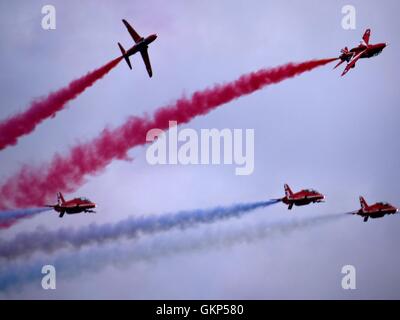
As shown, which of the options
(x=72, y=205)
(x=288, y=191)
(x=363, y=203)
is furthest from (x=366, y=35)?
(x=72, y=205)

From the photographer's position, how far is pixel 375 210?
217ft

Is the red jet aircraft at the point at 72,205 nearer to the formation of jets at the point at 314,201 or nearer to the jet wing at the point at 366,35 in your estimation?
the formation of jets at the point at 314,201

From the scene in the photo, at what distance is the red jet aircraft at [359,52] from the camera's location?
215 feet

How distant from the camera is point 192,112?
6431cm

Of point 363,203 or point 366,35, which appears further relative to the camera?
point 363,203

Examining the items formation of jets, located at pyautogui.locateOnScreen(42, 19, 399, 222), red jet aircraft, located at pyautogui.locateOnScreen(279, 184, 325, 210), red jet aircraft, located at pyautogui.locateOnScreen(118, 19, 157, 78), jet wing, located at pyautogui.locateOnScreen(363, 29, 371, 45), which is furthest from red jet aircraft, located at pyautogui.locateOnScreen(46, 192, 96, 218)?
jet wing, located at pyautogui.locateOnScreen(363, 29, 371, 45)

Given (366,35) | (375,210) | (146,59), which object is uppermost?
(366,35)

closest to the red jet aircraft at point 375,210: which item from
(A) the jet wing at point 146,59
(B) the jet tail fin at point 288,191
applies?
(B) the jet tail fin at point 288,191

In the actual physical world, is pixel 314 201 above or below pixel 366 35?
below

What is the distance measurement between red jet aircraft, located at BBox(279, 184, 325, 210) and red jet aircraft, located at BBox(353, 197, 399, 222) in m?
2.67

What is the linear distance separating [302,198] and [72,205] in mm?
12579

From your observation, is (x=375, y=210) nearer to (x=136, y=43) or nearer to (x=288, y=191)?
(x=288, y=191)
